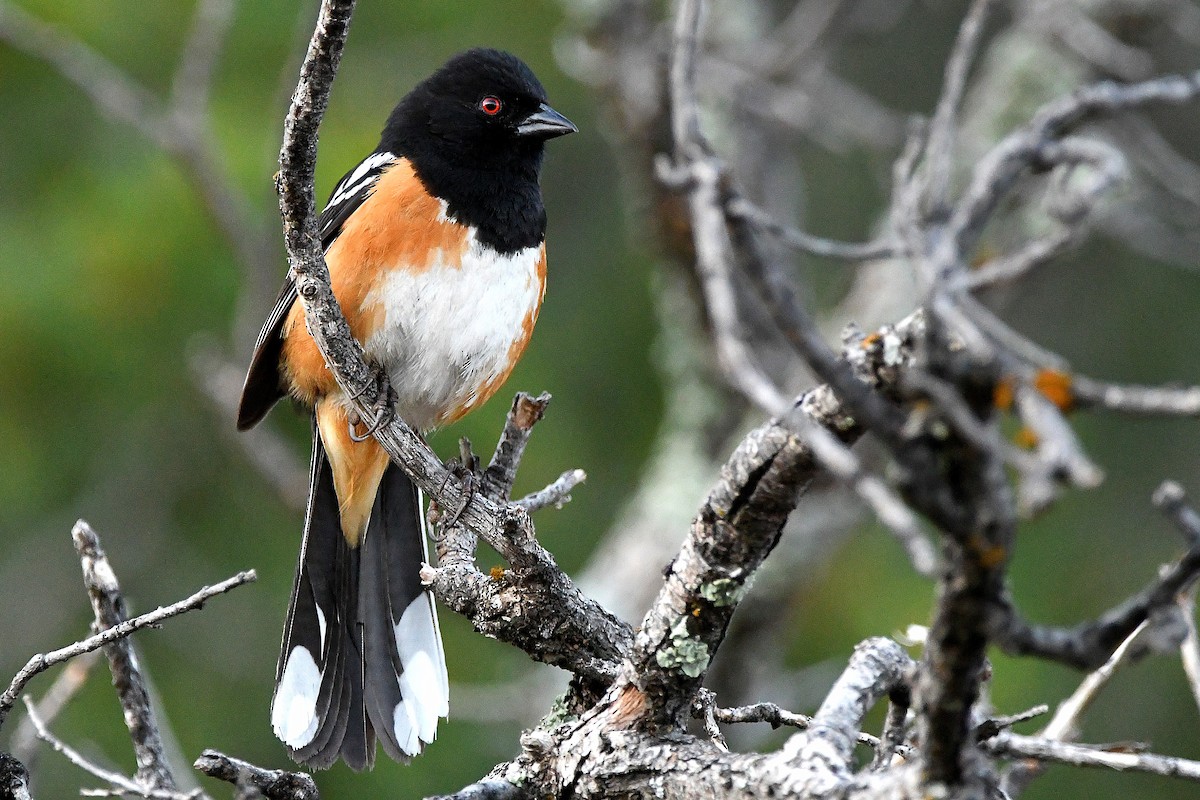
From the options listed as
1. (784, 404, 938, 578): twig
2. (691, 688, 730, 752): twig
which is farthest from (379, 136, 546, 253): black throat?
(784, 404, 938, 578): twig

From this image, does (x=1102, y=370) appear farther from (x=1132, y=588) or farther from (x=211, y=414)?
(x=211, y=414)

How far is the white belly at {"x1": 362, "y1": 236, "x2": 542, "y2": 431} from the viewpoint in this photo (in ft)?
8.86

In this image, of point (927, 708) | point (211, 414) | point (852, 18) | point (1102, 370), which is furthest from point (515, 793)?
point (1102, 370)

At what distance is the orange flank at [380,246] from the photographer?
269 cm

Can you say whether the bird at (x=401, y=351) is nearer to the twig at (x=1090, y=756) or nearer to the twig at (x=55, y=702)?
the twig at (x=55, y=702)

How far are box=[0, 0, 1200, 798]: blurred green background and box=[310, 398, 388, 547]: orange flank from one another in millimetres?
1143

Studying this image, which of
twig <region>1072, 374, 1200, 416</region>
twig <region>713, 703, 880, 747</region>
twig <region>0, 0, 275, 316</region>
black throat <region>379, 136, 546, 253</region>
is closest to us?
twig <region>1072, 374, 1200, 416</region>

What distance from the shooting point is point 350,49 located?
4949 mm

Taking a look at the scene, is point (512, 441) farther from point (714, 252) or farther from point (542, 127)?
point (714, 252)

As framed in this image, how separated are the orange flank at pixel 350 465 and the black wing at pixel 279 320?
170 millimetres

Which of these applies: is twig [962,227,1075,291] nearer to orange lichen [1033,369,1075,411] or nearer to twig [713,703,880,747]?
orange lichen [1033,369,1075,411]

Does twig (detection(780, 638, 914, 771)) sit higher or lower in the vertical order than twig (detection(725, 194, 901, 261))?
lower

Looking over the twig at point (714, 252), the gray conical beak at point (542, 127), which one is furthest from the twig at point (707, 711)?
the gray conical beak at point (542, 127)

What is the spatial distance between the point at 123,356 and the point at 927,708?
3.66m
